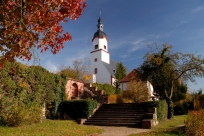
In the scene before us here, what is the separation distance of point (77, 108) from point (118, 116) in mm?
3151

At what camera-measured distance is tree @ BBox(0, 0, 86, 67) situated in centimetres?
425

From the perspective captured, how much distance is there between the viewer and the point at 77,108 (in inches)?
610

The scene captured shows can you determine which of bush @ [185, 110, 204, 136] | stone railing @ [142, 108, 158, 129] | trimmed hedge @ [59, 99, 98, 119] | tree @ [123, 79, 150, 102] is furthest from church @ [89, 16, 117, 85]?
bush @ [185, 110, 204, 136]

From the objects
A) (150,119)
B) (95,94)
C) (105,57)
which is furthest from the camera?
(105,57)

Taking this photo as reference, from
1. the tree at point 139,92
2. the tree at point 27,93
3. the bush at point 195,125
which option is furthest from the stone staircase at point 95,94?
the bush at point 195,125

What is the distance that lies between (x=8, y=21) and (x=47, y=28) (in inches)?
32.2

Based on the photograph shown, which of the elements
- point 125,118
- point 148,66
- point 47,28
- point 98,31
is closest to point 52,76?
point 125,118

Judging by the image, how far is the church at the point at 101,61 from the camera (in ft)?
150

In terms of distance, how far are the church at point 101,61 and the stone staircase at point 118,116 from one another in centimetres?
2774

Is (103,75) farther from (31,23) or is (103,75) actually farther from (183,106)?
(31,23)

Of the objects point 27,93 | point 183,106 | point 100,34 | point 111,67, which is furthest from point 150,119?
point 100,34

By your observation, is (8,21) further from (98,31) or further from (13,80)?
(98,31)

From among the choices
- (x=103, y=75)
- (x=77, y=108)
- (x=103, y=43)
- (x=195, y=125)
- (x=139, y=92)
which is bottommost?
(x=195, y=125)

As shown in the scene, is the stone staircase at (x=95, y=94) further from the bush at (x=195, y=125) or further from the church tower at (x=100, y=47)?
the church tower at (x=100, y=47)
